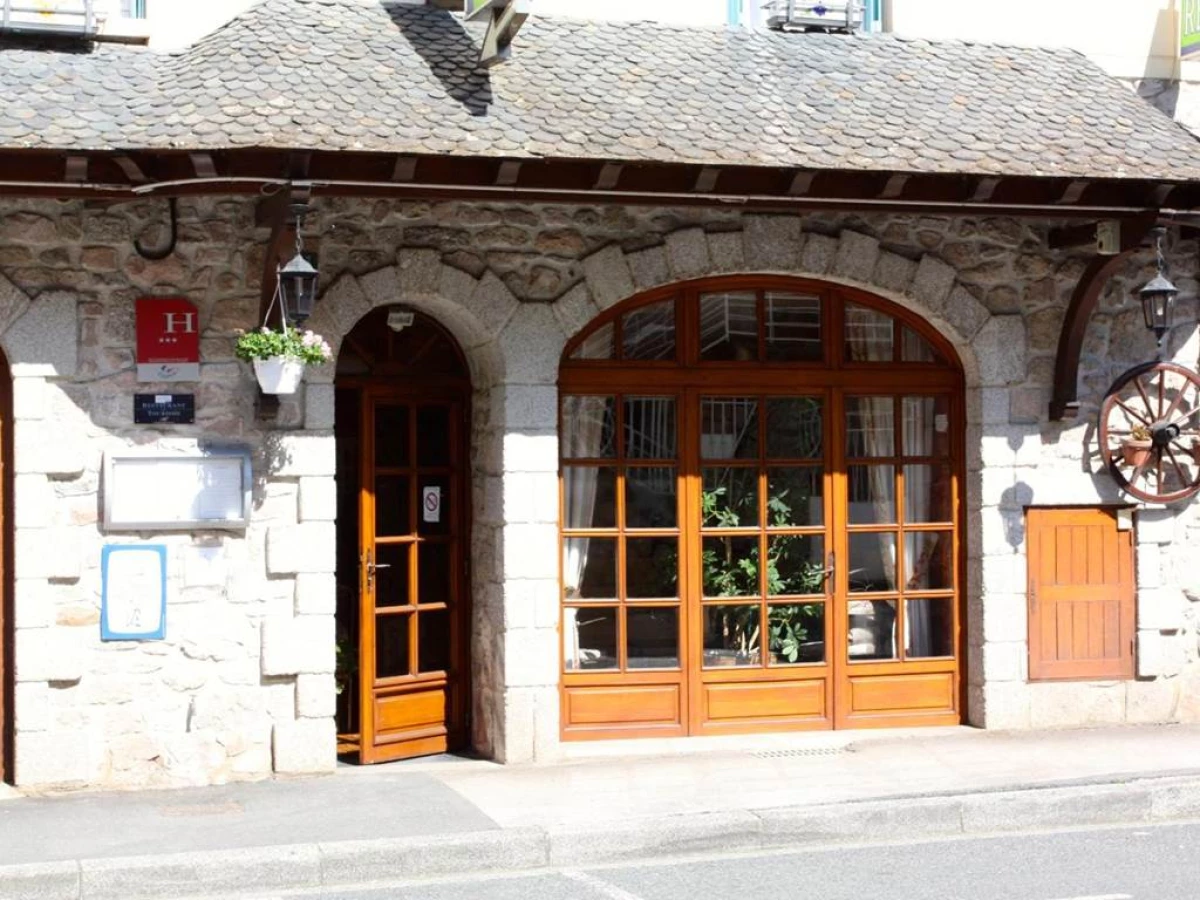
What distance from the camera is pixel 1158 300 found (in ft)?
32.1

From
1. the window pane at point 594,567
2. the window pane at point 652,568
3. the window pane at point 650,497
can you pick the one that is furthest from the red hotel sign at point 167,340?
the window pane at point 652,568

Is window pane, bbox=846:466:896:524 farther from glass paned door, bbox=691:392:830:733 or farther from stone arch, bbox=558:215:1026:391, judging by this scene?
stone arch, bbox=558:215:1026:391

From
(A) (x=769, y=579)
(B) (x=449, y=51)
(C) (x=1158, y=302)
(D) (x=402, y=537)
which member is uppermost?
(B) (x=449, y=51)

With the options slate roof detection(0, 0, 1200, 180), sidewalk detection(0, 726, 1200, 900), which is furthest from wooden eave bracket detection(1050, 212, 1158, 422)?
sidewalk detection(0, 726, 1200, 900)

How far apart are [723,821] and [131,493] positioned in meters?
3.36

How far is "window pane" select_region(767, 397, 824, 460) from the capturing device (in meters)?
10.4

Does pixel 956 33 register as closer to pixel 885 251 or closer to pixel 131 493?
pixel 885 251

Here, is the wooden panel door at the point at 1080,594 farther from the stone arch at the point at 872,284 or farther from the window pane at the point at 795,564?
the window pane at the point at 795,564

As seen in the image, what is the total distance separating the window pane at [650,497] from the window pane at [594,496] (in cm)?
8

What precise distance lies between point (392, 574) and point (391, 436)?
0.76 metres

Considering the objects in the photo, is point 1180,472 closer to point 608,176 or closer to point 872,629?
point 872,629

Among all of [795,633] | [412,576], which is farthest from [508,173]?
[795,633]

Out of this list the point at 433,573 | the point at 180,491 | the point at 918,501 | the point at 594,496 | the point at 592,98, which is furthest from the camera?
the point at 918,501

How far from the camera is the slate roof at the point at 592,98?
8773 millimetres
